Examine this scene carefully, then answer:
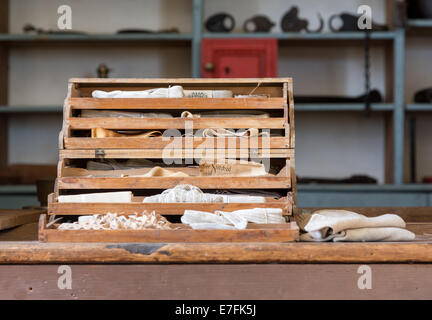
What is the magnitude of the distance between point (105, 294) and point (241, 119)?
630 mm

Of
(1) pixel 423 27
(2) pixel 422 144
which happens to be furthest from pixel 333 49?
(2) pixel 422 144

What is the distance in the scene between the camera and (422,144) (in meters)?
3.93

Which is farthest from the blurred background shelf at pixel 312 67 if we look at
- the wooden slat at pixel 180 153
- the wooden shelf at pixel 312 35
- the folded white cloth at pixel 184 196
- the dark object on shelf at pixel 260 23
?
the folded white cloth at pixel 184 196

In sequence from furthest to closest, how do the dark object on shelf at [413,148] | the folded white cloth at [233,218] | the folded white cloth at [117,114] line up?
the dark object on shelf at [413,148] < the folded white cloth at [117,114] < the folded white cloth at [233,218]

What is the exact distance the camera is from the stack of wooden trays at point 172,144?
1227 millimetres

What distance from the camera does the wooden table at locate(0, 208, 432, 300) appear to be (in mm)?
977

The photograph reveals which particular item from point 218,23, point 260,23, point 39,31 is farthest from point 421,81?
point 39,31

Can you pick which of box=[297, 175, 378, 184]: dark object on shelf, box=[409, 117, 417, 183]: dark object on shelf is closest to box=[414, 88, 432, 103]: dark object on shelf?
box=[409, 117, 417, 183]: dark object on shelf

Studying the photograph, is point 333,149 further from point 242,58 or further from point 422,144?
point 242,58

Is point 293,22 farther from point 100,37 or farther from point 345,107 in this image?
point 100,37

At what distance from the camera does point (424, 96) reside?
3.54m

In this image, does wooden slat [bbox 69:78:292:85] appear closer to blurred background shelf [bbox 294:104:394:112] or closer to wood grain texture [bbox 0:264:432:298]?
wood grain texture [bbox 0:264:432:298]

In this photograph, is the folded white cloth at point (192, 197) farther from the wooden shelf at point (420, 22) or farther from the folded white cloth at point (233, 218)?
the wooden shelf at point (420, 22)
